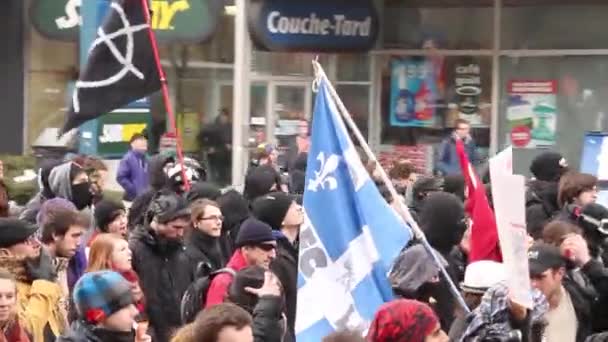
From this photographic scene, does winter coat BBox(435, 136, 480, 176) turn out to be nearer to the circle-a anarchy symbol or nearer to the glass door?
the glass door

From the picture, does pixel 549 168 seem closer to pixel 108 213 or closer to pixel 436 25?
pixel 108 213

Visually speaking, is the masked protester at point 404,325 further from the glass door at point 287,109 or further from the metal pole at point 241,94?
the glass door at point 287,109

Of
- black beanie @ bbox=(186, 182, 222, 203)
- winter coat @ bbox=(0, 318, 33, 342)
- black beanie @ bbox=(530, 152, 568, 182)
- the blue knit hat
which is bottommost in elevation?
winter coat @ bbox=(0, 318, 33, 342)

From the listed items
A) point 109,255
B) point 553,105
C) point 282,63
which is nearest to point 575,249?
point 109,255

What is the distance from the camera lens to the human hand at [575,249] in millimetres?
8266

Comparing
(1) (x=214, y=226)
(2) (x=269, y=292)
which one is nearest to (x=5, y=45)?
(1) (x=214, y=226)

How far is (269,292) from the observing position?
690 centimetres

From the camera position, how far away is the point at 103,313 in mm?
6082

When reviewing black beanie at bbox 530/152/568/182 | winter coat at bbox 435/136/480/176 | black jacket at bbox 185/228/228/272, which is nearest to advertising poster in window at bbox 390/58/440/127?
winter coat at bbox 435/136/480/176

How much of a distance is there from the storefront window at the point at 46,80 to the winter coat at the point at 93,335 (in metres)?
16.3

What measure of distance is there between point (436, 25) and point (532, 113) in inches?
77.2

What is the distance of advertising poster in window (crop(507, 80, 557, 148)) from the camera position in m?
19.9

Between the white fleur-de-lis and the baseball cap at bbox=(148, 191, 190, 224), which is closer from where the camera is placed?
the white fleur-de-lis

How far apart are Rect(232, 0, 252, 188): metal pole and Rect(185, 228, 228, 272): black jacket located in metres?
9.62
